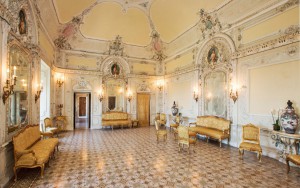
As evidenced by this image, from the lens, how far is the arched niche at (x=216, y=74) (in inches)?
294

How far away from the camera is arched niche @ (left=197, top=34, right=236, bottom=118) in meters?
7.48

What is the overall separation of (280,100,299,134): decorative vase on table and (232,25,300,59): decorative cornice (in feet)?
6.56

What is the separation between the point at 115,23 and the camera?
34.6 ft

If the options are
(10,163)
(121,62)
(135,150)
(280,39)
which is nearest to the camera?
(10,163)

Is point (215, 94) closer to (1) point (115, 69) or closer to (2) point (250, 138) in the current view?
(2) point (250, 138)

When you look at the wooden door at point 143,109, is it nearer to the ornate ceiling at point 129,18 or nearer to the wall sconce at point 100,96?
the wall sconce at point 100,96

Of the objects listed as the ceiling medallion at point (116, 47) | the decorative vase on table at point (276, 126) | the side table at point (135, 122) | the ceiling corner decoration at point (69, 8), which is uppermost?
the ceiling corner decoration at point (69, 8)

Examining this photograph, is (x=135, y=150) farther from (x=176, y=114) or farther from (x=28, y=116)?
(x=176, y=114)

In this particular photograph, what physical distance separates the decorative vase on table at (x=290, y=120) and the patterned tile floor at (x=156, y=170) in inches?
45.6

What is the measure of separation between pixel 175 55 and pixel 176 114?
421 centimetres

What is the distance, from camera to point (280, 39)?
5402 mm

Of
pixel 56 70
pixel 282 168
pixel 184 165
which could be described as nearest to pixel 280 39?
pixel 282 168

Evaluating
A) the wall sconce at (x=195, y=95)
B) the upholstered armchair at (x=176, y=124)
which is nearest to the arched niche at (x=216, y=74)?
the wall sconce at (x=195, y=95)

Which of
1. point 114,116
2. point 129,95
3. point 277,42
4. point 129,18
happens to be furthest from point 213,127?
point 129,18
